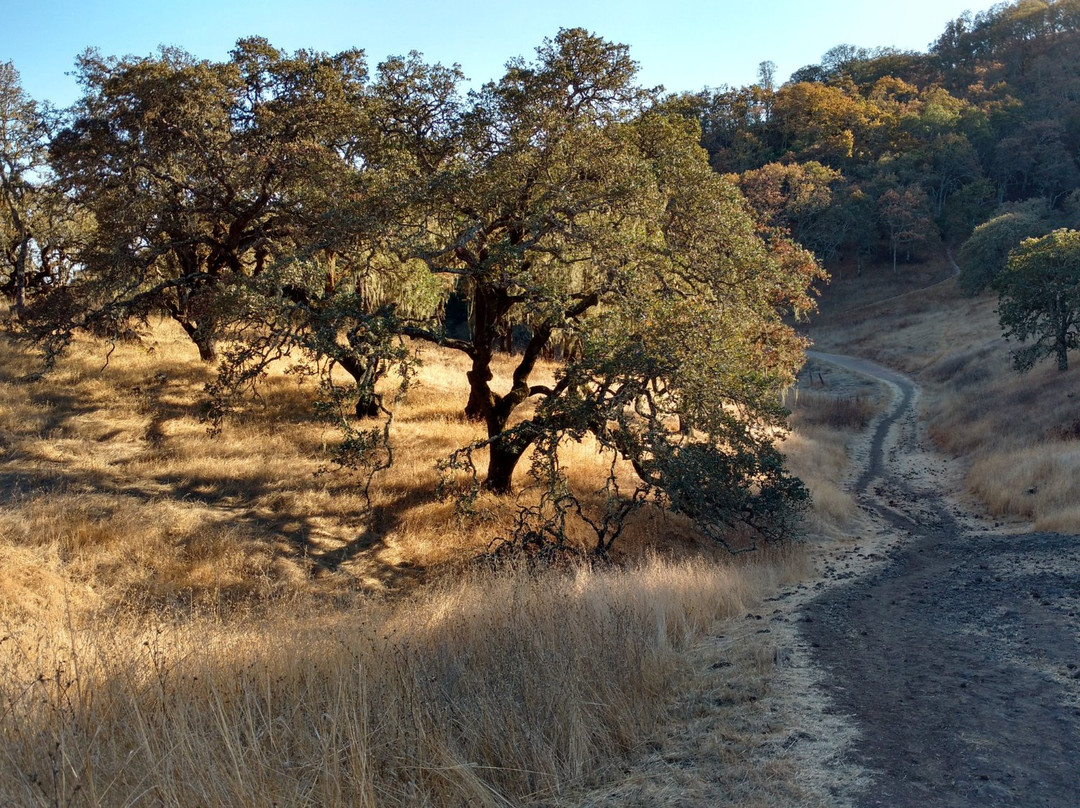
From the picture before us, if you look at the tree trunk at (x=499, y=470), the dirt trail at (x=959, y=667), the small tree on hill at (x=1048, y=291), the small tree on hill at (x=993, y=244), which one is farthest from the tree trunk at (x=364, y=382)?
the small tree on hill at (x=993, y=244)

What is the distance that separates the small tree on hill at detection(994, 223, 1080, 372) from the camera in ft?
96.8

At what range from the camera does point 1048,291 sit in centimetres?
2991

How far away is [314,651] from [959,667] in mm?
4830

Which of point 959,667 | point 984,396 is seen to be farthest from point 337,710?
point 984,396

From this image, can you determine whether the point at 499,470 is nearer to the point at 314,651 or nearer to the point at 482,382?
the point at 482,382

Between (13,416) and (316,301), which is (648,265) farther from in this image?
(13,416)

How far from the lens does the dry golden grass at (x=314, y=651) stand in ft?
12.0

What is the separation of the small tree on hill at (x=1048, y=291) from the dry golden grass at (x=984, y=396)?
100 cm

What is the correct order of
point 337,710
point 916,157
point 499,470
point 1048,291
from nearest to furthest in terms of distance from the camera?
point 337,710 < point 499,470 < point 1048,291 < point 916,157

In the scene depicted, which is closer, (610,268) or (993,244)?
(610,268)

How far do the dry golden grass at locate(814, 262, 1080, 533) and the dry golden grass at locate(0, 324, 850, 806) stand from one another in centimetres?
711

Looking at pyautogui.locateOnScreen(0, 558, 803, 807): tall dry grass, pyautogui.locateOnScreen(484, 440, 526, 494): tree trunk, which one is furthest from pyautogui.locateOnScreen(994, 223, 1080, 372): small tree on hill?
pyautogui.locateOnScreen(0, 558, 803, 807): tall dry grass

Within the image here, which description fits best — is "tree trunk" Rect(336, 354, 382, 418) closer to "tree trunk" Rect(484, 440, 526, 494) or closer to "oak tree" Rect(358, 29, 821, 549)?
"oak tree" Rect(358, 29, 821, 549)

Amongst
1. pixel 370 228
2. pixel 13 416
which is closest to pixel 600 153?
pixel 370 228
